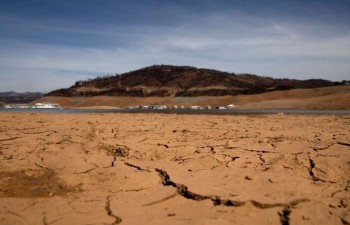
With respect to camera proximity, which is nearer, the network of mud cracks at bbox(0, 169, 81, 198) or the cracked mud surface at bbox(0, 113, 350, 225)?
the cracked mud surface at bbox(0, 113, 350, 225)

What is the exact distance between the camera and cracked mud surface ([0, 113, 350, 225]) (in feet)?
10.9

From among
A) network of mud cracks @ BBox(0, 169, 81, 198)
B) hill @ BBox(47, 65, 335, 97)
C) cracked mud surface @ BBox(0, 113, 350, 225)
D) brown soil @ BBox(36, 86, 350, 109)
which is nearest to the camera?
cracked mud surface @ BBox(0, 113, 350, 225)

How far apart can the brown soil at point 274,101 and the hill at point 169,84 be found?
12937mm

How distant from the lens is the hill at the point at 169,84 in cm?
8181

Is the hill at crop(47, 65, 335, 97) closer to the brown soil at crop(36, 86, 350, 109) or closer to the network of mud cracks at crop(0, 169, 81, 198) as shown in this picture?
the brown soil at crop(36, 86, 350, 109)

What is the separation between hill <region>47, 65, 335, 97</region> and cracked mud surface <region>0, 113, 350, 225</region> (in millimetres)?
72080

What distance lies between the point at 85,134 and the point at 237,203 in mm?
5240

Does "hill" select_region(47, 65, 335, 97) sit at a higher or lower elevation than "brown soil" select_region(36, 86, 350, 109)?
higher

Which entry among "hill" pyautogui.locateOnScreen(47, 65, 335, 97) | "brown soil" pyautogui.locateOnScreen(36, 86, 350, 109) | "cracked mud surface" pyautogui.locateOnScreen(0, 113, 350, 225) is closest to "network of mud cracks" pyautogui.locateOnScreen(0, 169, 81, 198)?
"cracked mud surface" pyautogui.locateOnScreen(0, 113, 350, 225)

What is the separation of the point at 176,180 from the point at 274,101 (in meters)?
44.7

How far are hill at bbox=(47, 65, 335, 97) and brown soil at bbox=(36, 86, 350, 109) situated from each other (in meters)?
12.9

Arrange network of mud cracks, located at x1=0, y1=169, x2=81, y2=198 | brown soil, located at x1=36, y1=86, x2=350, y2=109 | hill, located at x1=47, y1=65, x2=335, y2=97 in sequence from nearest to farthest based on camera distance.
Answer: network of mud cracks, located at x1=0, y1=169, x2=81, y2=198
brown soil, located at x1=36, y1=86, x2=350, y2=109
hill, located at x1=47, y1=65, x2=335, y2=97

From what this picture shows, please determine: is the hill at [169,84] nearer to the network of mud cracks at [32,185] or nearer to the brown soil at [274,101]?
the brown soil at [274,101]

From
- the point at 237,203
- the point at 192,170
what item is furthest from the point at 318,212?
the point at 192,170
